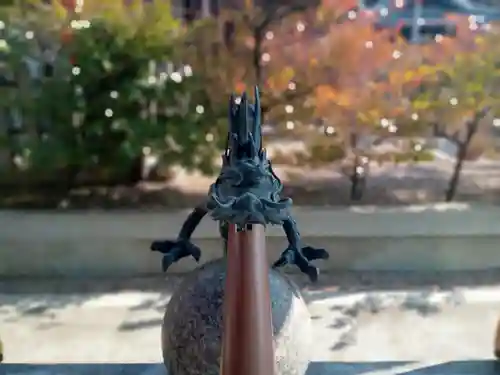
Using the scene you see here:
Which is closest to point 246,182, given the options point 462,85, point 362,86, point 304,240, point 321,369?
point 321,369

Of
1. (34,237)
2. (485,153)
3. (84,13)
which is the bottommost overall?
(34,237)

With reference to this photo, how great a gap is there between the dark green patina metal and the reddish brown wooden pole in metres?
0.03

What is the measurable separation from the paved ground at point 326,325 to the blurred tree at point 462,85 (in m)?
0.72

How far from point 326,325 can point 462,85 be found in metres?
1.21

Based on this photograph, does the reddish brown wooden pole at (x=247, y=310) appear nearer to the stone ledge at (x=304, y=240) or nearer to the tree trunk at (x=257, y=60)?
the stone ledge at (x=304, y=240)

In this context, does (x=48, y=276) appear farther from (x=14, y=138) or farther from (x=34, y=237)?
(x=14, y=138)

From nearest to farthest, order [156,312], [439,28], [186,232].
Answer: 1. [186,232]
2. [156,312]
3. [439,28]

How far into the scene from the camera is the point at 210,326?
92 cm

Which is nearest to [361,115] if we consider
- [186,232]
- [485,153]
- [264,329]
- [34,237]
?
[485,153]

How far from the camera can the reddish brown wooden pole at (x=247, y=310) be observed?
0.76m

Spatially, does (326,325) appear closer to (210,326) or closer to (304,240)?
(304,240)

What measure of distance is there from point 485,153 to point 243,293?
7.99ft

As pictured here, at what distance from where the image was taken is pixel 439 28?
2.92 meters

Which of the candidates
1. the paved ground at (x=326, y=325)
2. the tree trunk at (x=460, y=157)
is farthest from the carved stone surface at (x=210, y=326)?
the tree trunk at (x=460, y=157)
